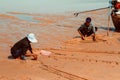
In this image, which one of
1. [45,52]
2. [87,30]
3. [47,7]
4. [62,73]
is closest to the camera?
[62,73]

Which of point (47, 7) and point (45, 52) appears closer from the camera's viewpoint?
point (45, 52)

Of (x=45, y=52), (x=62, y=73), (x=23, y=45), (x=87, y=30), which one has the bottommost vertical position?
(x=62, y=73)

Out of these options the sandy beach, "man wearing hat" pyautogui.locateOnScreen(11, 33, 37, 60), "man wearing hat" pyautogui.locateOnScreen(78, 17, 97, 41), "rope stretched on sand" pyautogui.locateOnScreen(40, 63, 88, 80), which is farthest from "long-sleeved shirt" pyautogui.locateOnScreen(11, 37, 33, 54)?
"man wearing hat" pyautogui.locateOnScreen(78, 17, 97, 41)

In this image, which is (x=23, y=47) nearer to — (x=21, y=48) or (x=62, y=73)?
(x=21, y=48)

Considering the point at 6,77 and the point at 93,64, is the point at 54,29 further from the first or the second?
the point at 6,77

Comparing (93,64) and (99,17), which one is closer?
(93,64)

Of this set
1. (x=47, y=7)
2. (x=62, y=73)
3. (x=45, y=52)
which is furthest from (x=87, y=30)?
(x=47, y=7)

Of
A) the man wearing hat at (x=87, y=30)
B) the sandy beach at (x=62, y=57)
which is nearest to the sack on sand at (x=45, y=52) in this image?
the sandy beach at (x=62, y=57)

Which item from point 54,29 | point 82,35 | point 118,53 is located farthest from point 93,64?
point 54,29

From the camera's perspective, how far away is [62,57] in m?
9.88

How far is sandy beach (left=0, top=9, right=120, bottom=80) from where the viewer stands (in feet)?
26.3

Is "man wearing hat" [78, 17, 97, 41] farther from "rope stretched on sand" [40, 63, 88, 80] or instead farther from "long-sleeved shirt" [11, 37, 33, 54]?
"rope stretched on sand" [40, 63, 88, 80]

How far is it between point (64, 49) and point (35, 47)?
1.06m

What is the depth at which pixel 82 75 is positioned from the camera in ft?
26.1
